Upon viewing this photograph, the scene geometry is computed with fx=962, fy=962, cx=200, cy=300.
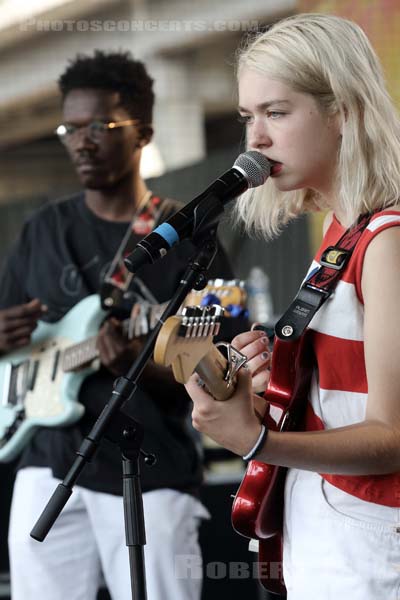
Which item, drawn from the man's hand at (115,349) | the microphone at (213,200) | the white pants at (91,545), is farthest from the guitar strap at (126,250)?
the microphone at (213,200)

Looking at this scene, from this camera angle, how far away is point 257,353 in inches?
77.0

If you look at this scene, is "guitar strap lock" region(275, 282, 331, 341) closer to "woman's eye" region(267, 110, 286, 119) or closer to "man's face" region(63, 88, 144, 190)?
"woman's eye" region(267, 110, 286, 119)

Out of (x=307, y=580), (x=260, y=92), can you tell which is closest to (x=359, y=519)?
(x=307, y=580)

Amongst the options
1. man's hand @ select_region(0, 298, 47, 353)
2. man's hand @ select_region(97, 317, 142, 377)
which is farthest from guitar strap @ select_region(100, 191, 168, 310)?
man's hand @ select_region(0, 298, 47, 353)

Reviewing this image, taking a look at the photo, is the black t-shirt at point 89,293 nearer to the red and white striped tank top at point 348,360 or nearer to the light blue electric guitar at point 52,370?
the light blue electric guitar at point 52,370

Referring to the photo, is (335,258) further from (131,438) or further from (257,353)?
(131,438)

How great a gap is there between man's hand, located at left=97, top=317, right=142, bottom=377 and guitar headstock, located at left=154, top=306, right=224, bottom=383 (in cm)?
119

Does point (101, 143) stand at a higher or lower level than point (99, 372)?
higher

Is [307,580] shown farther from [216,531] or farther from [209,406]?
[216,531]

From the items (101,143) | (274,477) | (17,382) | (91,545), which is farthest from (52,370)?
(274,477)

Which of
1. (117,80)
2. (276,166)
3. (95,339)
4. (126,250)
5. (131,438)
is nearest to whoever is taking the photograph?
(276,166)

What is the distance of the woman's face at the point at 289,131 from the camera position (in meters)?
1.74

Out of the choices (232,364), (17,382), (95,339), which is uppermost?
(232,364)

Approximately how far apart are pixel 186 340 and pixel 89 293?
1.54 m
